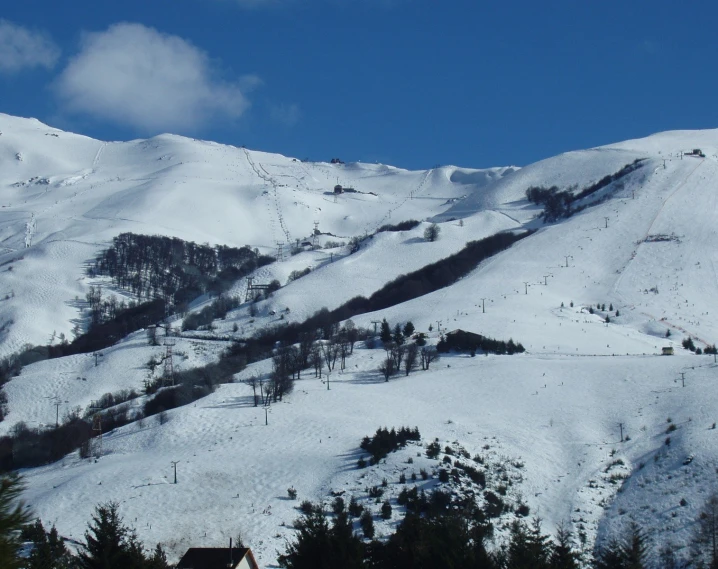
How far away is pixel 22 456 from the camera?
52062mm

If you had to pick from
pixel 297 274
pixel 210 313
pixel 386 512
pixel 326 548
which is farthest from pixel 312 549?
pixel 297 274

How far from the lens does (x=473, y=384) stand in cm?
5194

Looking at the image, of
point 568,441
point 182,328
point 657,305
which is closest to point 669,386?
point 568,441

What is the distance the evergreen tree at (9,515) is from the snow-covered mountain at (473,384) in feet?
77.4

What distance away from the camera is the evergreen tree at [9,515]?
7160 mm

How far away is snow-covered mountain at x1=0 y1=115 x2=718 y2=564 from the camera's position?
117ft

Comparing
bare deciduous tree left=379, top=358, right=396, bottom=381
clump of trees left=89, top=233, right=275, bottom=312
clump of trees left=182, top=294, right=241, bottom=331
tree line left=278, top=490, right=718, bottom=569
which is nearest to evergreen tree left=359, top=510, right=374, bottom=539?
tree line left=278, top=490, right=718, bottom=569

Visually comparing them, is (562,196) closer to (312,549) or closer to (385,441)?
(385,441)

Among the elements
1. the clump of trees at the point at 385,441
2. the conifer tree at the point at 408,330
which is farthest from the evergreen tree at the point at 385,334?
the clump of trees at the point at 385,441

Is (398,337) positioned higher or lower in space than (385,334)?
lower

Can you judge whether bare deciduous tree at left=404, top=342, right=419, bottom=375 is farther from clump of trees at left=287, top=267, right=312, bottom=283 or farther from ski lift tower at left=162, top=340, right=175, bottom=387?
clump of trees at left=287, top=267, right=312, bottom=283

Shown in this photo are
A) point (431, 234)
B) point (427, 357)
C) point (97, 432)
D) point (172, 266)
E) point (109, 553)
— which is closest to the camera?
point (109, 553)

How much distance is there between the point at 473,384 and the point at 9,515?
4592cm

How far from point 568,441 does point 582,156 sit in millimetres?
145961
